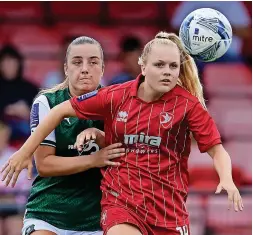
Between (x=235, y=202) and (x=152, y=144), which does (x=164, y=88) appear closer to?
(x=152, y=144)

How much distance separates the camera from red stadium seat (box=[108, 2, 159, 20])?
11.9m

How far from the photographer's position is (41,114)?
545 centimetres

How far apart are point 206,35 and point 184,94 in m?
0.45

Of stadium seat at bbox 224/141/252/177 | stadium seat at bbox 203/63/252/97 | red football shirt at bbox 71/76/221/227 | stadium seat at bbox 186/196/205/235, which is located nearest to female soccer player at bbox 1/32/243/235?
red football shirt at bbox 71/76/221/227

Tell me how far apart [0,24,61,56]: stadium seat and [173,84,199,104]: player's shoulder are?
6.83 metres

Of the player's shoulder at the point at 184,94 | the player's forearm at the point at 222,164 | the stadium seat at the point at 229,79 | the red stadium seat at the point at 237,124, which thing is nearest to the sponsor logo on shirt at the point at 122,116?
the player's shoulder at the point at 184,94

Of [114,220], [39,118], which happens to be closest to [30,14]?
[39,118]

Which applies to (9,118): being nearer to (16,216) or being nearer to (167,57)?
(16,216)

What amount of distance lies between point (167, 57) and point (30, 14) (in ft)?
23.5

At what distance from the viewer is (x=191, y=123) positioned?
5047 millimetres

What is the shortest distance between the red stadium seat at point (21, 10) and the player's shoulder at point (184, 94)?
6948 mm

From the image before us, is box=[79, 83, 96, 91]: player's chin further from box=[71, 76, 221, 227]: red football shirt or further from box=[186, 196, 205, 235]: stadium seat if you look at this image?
box=[186, 196, 205, 235]: stadium seat

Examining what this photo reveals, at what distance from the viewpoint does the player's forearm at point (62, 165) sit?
526cm

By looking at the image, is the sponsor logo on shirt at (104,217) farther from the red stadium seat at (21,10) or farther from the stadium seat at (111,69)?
the red stadium seat at (21,10)
